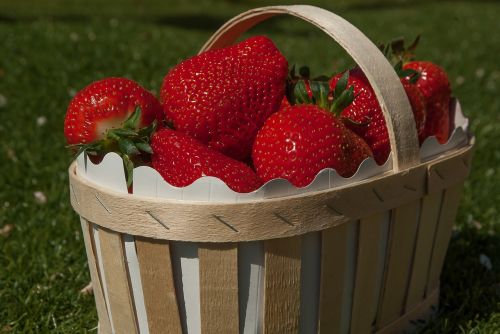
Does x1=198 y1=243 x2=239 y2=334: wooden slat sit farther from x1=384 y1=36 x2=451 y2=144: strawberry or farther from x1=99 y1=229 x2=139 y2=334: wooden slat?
Result: x1=384 y1=36 x2=451 y2=144: strawberry

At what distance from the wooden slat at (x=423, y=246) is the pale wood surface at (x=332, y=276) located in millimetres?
315

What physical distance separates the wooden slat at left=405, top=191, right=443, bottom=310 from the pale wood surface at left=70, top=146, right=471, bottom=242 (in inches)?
12.0

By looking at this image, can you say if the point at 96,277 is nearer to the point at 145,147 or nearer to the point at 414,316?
the point at 145,147

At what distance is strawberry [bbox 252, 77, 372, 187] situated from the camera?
1.50m

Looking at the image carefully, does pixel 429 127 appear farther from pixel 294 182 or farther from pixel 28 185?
pixel 28 185

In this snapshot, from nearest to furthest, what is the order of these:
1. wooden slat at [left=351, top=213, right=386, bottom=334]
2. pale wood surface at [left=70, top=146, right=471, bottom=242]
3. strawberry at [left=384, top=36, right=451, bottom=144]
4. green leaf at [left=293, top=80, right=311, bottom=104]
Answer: pale wood surface at [left=70, top=146, right=471, bottom=242] < wooden slat at [left=351, top=213, right=386, bottom=334] < green leaf at [left=293, top=80, right=311, bottom=104] < strawberry at [left=384, top=36, right=451, bottom=144]

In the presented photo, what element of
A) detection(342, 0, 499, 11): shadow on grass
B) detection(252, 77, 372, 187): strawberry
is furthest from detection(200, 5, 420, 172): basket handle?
detection(342, 0, 499, 11): shadow on grass

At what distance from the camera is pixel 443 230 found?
194 cm

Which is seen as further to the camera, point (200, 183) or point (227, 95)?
point (227, 95)

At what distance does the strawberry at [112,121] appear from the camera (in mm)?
1519

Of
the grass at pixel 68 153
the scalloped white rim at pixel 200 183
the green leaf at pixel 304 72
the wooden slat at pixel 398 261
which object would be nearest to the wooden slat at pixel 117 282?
the scalloped white rim at pixel 200 183

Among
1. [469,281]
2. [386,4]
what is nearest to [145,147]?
[469,281]

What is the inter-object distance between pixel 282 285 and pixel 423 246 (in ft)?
1.76

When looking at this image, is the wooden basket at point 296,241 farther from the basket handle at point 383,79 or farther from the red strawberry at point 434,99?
the red strawberry at point 434,99
